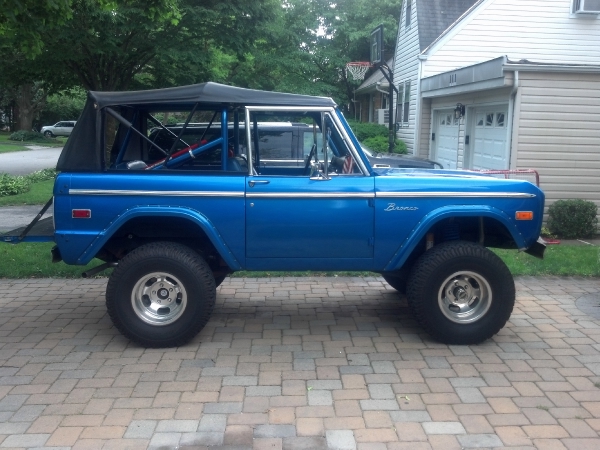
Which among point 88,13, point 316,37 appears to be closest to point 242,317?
point 88,13

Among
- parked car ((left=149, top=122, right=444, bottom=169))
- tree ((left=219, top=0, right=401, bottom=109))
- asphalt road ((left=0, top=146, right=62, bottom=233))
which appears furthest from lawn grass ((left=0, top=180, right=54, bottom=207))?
tree ((left=219, top=0, right=401, bottom=109))

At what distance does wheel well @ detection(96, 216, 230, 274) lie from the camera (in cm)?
580

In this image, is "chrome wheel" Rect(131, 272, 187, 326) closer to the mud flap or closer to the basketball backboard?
the mud flap

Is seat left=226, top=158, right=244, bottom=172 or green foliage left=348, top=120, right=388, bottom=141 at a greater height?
seat left=226, top=158, right=244, bottom=172

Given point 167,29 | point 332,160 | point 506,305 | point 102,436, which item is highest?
point 167,29

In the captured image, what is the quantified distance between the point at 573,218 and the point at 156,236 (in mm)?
7418

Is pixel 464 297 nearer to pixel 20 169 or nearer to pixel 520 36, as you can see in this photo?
pixel 520 36

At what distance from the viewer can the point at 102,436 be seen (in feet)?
13.8

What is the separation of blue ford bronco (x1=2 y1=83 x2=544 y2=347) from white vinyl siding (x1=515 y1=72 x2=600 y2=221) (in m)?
5.80

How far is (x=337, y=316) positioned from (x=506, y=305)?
1.70 metres

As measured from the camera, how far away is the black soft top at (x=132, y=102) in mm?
5660

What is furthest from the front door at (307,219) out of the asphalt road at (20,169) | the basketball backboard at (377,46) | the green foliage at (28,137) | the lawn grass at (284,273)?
the green foliage at (28,137)

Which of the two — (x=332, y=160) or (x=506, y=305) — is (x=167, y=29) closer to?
(x=332, y=160)

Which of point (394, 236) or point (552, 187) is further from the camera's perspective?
→ point (552, 187)
